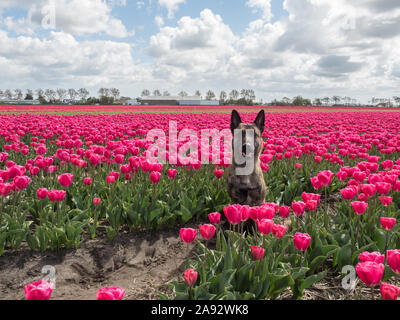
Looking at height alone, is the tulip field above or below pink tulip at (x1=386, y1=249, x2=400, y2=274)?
below

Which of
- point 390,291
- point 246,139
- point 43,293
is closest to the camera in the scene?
point 43,293

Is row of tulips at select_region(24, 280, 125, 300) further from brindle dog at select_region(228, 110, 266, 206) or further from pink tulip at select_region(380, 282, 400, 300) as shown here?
brindle dog at select_region(228, 110, 266, 206)

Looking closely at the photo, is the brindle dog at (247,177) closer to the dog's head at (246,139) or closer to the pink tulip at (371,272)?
the dog's head at (246,139)

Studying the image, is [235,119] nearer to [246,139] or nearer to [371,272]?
[246,139]

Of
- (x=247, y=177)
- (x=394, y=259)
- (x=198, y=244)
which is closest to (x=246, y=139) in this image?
(x=247, y=177)

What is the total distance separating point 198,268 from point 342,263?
161cm

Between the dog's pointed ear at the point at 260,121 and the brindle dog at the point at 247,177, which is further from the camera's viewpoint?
the dog's pointed ear at the point at 260,121

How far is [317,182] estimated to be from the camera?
12.3ft

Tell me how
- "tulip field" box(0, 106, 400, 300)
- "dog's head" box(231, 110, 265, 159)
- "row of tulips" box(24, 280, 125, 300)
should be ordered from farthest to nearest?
"dog's head" box(231, 110, 265, 159) < "tulip field" box(0, 106, 400, 300) < "row of tulips" box(24, 280, 125, 300)

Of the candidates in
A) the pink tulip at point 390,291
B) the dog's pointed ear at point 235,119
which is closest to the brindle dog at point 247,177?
the dog's pointed ear at point 235,119

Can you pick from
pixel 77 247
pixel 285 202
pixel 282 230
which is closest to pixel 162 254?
pixel 77 247

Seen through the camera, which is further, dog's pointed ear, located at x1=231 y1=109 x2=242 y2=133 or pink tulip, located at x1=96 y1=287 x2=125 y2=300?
dog's pointed ear, located at x1=231 y1=109 x2=242 y2=133

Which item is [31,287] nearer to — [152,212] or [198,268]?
[198,268]

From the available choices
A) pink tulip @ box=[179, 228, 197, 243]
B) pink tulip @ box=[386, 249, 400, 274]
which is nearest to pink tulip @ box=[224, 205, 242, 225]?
pink tulip @ box=[179, 228, 197, 243]
